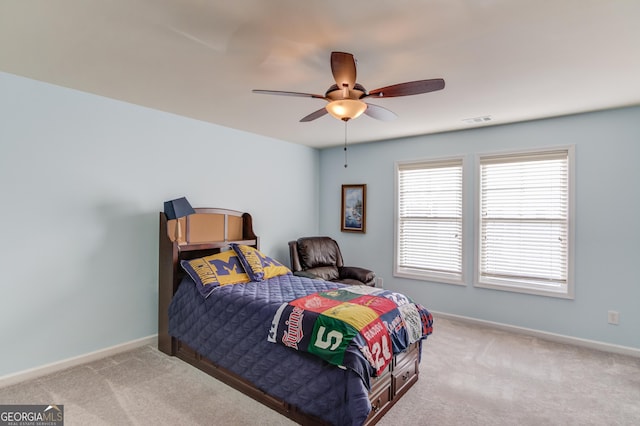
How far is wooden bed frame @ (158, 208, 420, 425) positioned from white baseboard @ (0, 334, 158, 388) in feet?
0.79

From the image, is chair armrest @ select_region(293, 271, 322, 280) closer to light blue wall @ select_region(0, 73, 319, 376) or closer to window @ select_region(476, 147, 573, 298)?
light blue wall @ select_region(0, 73, 319, 376)

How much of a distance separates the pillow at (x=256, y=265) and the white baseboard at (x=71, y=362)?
1305 millimetres

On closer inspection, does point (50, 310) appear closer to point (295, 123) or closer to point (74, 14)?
point (74, 14)

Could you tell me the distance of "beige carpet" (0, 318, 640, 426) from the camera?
2295 millimetres

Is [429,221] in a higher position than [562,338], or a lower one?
higher

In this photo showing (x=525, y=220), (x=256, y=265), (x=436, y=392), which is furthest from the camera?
(x=525, y=220)

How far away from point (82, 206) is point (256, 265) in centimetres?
170

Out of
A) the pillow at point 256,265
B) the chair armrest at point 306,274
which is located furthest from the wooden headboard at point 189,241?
the chair armrest at point 306,274

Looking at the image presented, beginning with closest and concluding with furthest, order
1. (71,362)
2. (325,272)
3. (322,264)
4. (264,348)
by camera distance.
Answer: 1. (264,348)
2. (71,362)
3. (325,272)
4. (322,264)

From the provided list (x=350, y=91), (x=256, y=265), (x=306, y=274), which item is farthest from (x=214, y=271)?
(x=350, y=91)

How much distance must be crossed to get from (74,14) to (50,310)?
96.0 inches

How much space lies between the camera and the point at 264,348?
2.42 meters

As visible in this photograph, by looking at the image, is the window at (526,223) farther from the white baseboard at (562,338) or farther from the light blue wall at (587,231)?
the white baseboard at (562,338)

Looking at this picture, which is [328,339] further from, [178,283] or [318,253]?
[318,253]
